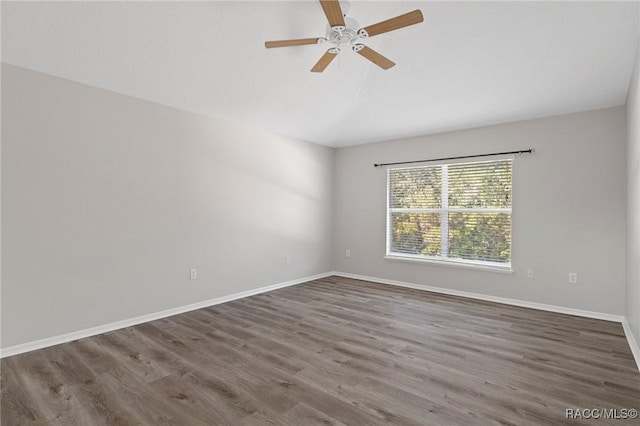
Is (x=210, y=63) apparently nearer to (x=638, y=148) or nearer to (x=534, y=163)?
(x=638, y=148)

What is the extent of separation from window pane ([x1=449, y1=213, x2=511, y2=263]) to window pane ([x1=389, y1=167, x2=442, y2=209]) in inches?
16.8

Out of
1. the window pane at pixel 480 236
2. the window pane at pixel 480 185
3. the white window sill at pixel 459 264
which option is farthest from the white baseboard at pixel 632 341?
the window pane at pixel 480 185

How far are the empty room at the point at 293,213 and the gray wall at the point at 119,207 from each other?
19 mm

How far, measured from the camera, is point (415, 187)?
5.20m

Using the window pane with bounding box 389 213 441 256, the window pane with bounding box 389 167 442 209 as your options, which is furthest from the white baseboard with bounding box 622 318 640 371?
the window pane with bounding box 389 167 442 209

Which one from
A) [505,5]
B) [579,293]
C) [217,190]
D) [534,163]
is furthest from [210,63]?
[579,293]

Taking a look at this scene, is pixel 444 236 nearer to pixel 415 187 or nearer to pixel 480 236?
pixel 480 236

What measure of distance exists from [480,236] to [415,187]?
1210mm

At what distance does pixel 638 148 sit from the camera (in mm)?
2547

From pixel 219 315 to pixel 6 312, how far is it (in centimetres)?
180

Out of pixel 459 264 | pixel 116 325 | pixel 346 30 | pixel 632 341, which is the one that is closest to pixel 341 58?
pixel 346 30

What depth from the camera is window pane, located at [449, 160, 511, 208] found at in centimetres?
437

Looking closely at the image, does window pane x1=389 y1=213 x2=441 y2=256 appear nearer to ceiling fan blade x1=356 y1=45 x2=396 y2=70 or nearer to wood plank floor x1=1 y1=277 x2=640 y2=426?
wood plank floor x1=1 y1=277 x2=640 y2=426

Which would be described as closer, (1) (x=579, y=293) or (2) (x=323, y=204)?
(1) (x=579, y=293)
